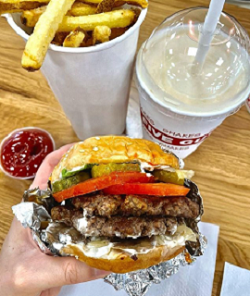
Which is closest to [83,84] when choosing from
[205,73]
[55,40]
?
[55,40]

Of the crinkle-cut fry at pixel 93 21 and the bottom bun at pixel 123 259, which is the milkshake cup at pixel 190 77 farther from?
the bottom bun at pixel 123 259

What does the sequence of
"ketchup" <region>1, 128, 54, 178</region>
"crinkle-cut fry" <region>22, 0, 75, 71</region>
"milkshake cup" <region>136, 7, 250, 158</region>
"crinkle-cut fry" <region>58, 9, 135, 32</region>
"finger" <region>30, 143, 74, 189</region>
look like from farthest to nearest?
"ketchup" <region>1, 128, 54, 178</region>, "finger" <region>30, 143, 74, 189</region>, "milkshake cup" <region>136, 7, 250, 158</region>, "crinkle-cut fry" <region>58, 9, 135, 32</region>, "crinkle-cut fry" <region>22, 0, 75, 71</region>

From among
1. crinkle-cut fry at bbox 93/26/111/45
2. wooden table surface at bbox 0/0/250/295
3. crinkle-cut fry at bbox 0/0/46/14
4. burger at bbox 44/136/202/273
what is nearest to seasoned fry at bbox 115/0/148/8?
crinkle-cut fry at bbox 93/26/111/45

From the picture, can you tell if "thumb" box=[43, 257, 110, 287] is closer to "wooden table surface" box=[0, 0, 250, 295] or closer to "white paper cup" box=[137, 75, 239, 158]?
"wooden table surface" box=[0, 0, 250, 295]

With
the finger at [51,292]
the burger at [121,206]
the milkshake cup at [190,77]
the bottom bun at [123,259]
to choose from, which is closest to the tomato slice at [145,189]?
the burger at [121,206]

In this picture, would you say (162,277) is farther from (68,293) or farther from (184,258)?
(68,293)

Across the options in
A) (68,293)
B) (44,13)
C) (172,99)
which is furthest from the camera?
(68,293)

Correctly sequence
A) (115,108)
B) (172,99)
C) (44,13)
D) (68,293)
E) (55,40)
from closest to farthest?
(44,13), (55,40), (172,99), (68,293), (115,108)
